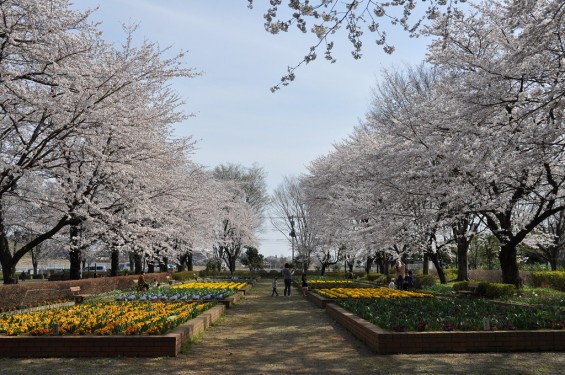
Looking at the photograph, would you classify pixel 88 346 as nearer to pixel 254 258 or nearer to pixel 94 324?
pixel 94 324

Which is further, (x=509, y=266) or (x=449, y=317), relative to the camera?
(x=509, y=266)

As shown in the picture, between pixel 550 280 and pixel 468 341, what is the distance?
1682cm

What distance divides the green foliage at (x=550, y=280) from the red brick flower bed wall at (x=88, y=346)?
63.1 ft

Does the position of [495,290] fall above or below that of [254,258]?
below

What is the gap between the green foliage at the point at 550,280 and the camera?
21781 mm

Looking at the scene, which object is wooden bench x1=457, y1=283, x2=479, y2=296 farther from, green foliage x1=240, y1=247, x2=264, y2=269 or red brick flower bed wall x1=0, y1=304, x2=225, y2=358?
green foliage x1=240, y1=247, x2=264, y2=269

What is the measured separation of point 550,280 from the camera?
2266cm

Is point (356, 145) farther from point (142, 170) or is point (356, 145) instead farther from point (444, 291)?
point (142, 170)

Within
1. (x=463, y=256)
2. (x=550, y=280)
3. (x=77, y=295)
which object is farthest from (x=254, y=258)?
(x=77, y=295)

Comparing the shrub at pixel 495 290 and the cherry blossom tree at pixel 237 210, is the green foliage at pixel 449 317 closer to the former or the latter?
the shrub at pixel 495 290

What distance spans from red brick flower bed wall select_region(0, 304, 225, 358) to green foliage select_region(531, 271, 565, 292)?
757 inches

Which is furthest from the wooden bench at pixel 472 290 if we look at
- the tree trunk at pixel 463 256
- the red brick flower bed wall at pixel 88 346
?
the red brick flower bed wall at pixel 88 346

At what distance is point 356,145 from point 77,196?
21499mm

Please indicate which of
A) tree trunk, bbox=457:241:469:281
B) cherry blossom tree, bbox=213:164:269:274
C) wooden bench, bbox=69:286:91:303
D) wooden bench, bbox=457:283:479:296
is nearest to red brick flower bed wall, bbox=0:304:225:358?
wooden bench, bbox=69:286:91:303
